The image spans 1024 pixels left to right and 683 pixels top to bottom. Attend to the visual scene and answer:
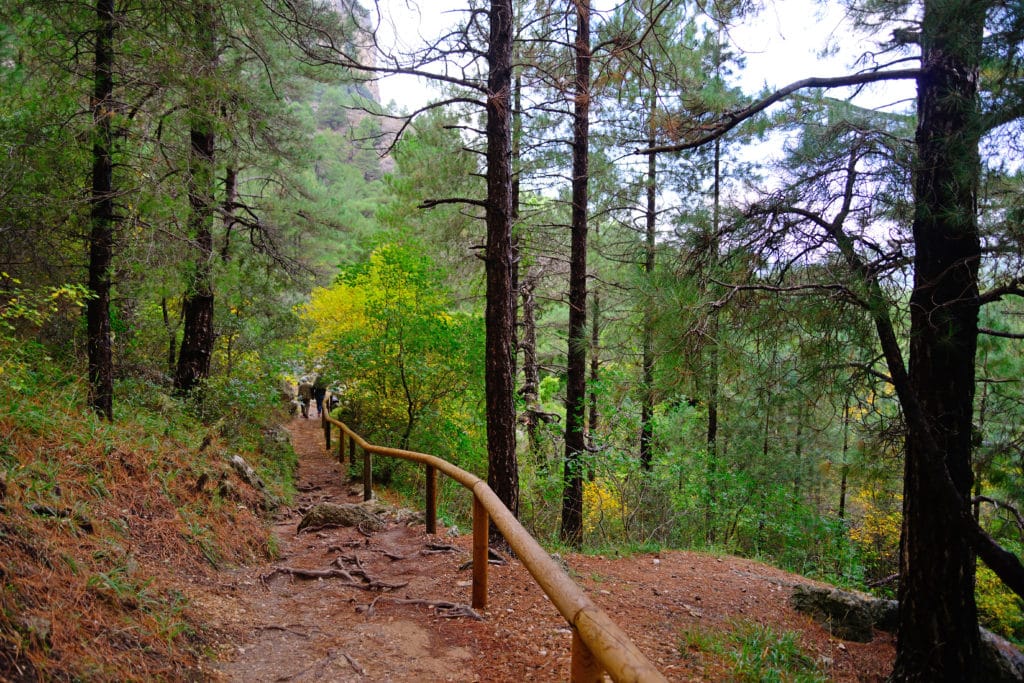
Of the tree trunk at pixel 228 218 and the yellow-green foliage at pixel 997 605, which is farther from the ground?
the tree trunk at pixel 228 218

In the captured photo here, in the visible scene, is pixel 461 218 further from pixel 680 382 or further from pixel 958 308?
pixel 958 308

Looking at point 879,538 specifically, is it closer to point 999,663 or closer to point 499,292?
point 999,663

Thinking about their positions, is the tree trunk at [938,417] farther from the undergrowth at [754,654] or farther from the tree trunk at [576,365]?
the tree trunk at [576,365]

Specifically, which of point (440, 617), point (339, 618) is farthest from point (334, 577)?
point (440, 617)

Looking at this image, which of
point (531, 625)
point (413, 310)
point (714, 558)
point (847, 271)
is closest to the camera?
point (531, 625)

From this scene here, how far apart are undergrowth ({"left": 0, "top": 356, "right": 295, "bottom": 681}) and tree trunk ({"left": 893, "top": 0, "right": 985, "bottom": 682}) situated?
5046 mm

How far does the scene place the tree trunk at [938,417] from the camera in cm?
400

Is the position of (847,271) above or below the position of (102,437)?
above

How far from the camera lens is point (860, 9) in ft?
13.9

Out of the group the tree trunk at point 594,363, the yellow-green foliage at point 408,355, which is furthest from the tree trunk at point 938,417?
the yellow-green foliage at point 408,355

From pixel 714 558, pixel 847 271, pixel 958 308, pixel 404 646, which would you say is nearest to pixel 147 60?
pixel 404 646

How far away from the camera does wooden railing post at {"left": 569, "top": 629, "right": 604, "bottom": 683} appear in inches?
78.9

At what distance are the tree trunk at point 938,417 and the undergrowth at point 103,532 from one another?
5.05 m

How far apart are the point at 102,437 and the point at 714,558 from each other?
305 inches
